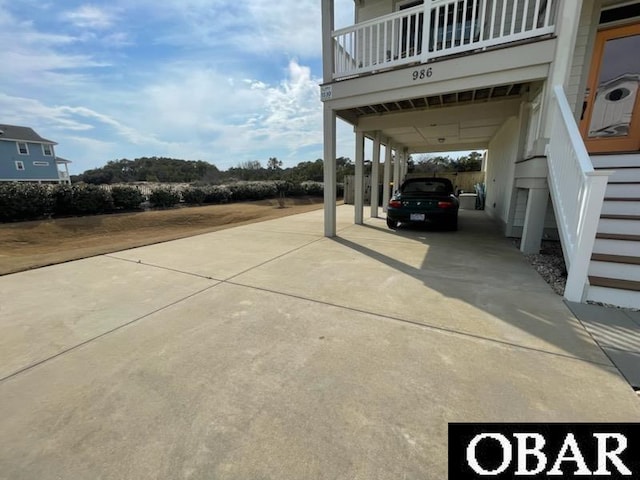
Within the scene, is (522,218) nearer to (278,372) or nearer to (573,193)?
(573,193)

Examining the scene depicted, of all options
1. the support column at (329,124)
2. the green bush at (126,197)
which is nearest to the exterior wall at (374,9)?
the support column at (329,124)

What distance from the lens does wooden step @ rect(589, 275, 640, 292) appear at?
2.82 meters

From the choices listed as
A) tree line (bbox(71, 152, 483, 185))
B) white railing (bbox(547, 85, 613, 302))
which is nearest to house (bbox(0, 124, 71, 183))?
tree line (bbox(71, 152, 483, 185))

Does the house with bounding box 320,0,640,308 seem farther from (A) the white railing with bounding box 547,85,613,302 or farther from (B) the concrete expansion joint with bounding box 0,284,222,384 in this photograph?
(B) the concrete expansion joint with bounding box 0,284,222,384

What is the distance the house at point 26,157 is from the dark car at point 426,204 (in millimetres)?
33266

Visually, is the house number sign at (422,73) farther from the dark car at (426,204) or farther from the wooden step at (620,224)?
the wooden step at (620,224)

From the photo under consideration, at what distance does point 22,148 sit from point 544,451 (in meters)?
37.5

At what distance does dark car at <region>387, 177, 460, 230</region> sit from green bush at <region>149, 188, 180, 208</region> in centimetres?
1303

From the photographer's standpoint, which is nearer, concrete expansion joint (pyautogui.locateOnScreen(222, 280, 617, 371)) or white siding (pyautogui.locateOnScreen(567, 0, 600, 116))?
concrete expansion joint (pyautogui.locateOnScreen(222, 280, 617, 371))

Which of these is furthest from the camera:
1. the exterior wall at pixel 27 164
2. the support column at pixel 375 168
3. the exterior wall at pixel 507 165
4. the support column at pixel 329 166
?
the exterior wall at pixel 27 164

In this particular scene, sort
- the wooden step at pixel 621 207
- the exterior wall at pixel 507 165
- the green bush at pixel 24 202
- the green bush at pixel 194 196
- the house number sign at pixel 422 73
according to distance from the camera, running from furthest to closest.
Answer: the green bush at pixel 194 196
the green bush at pixel 24 202
the exterior wall at pixel 507 165
the house number sign at pixel 422 73
the wooden step at pixel 621 207

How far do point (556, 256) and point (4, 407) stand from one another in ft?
21.5

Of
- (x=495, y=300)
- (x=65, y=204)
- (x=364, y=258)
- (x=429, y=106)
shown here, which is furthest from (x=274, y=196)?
(x=495, y=300)

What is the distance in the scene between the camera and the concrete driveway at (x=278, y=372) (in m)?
1.41
